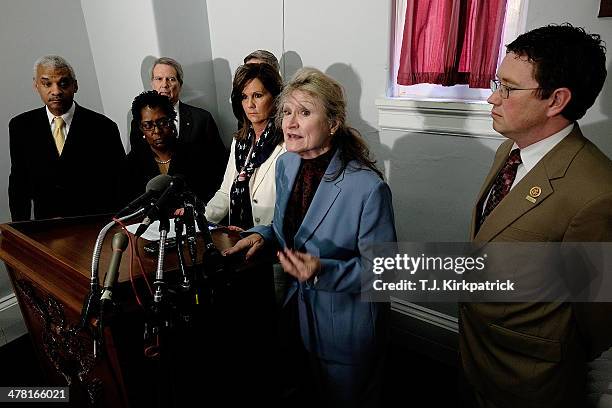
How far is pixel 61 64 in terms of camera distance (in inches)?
99.0

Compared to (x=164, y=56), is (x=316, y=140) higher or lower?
lower

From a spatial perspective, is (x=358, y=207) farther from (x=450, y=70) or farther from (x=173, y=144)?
(x=173, y=144)

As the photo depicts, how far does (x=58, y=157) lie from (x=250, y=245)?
176cm

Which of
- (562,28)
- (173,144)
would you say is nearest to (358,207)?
(562,28)

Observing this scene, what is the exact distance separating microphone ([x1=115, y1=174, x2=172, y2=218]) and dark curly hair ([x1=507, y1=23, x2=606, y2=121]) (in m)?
1.20

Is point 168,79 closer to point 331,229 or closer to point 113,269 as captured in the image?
point 331,229

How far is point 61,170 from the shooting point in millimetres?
2520

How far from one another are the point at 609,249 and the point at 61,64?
119 inches

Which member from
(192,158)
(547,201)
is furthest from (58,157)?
(547,201)

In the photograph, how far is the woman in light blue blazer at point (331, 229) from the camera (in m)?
1.51

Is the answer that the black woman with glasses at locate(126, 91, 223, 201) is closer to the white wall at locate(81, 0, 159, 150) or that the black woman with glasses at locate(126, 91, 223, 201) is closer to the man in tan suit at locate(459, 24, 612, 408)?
the white wall at locate(81, 0, 159, 150)

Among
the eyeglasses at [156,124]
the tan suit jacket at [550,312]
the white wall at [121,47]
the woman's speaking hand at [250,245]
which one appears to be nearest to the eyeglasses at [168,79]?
the white wall at [121,47]

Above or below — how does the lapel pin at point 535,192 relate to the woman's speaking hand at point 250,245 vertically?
above

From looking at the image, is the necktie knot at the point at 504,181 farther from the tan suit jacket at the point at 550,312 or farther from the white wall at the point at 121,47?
the white wall at the point at 121,47
